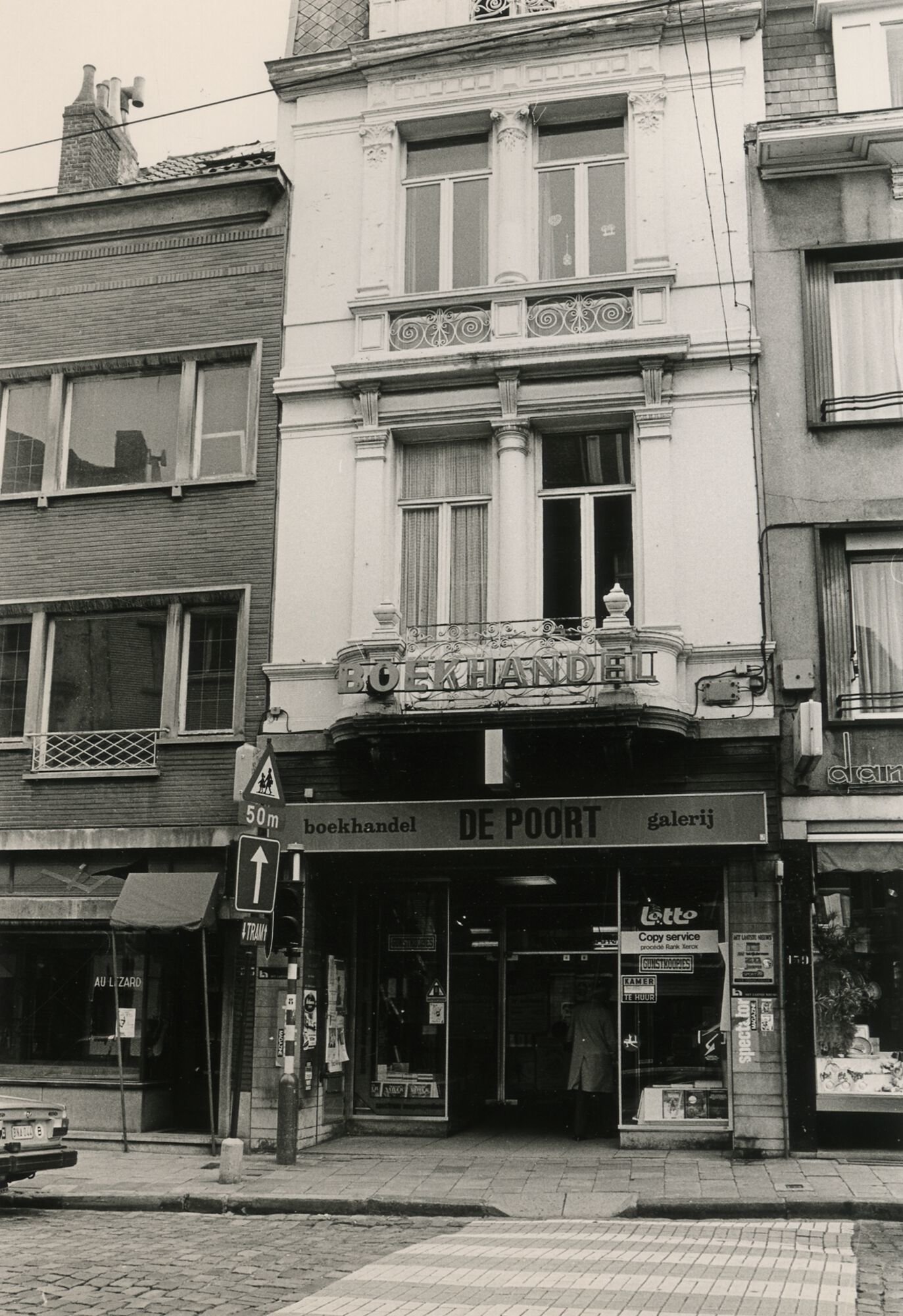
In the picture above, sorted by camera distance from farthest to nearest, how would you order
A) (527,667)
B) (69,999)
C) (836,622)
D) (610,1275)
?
(69,999) < (836,622) < (527,667) < (610,1275)

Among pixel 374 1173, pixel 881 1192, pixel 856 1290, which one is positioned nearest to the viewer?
pixel 856 1290

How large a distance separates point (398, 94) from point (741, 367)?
19.2 feet

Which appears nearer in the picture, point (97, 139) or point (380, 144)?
point (380, 144)

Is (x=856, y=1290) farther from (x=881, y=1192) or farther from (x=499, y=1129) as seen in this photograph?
(x=499, y=1129)

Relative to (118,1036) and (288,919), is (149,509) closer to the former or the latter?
(288,919)

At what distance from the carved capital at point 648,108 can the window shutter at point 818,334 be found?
103 inches

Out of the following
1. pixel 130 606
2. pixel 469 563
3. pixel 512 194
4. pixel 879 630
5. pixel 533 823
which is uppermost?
pixel 512 194

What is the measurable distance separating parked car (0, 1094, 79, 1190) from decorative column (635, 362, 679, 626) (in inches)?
307

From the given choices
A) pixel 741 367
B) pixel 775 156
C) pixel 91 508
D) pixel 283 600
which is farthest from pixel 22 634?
pixel 775 156

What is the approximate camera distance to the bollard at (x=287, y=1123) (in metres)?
13.8

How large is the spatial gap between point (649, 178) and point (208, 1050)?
1123 centimetres

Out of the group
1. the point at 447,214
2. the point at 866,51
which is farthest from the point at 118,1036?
the point at 866,51

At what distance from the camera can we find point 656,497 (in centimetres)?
1541

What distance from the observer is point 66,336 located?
18.0 metres
